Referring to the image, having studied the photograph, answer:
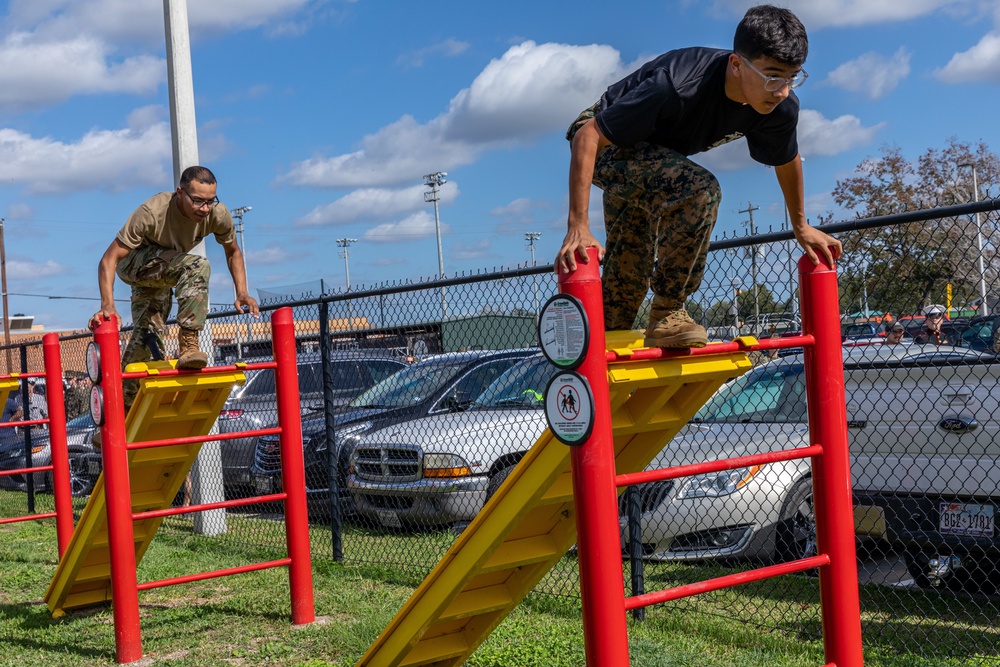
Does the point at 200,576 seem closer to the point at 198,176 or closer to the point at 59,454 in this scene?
the point at 198,176

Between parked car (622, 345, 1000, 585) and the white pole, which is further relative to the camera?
the white pole

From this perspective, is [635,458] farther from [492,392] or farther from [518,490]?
[492,392]

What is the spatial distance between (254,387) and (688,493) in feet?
24.2

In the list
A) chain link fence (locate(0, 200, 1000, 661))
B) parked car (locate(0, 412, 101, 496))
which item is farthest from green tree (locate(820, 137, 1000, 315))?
parked car (locate(0, 412, 101, 496))

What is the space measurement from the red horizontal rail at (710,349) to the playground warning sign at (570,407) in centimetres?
16

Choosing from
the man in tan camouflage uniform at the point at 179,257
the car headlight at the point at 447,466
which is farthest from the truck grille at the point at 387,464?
the man in tan camouflage uniform at the point at 179,257

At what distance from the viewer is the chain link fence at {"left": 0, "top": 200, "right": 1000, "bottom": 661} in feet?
Result: 15.8

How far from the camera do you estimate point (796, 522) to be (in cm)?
599

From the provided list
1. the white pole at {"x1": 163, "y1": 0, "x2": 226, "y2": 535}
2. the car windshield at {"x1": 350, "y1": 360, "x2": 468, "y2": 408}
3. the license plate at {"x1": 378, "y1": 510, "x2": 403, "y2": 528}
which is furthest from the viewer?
the white pole at {"x1": 163, "y1": 0, "x2": 226, "y2": 535}

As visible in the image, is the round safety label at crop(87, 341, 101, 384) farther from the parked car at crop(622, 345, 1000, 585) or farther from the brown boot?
the parked car at crop(622, 345, 1000, 585)

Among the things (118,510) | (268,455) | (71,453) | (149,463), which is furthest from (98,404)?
(71,453)

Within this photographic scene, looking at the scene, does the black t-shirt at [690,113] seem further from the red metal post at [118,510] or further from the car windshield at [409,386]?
the car windshield at [409,386]

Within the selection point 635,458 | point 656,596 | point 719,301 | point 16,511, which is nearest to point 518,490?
point 635,458

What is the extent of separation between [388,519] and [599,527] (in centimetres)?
570
